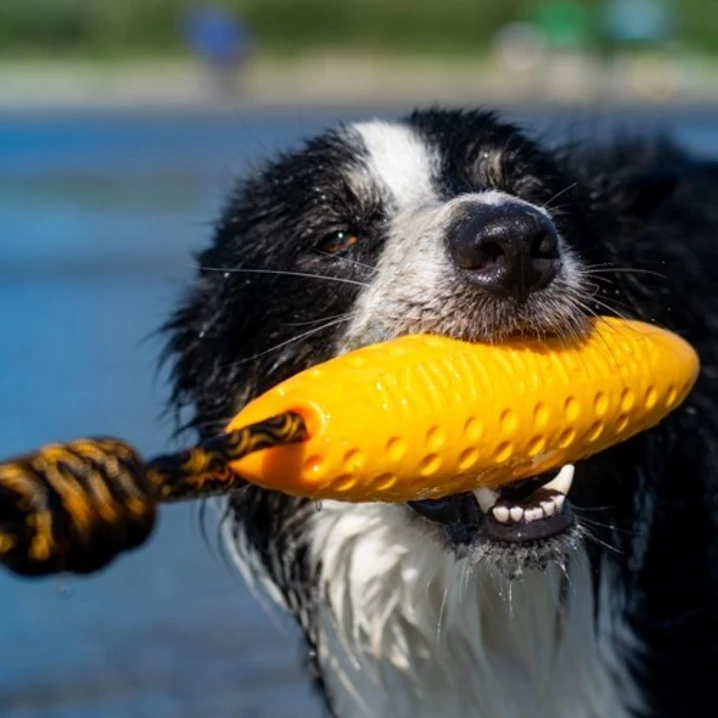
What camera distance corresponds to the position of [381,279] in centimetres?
335

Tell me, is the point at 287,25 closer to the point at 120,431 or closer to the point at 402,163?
the point at 120,431

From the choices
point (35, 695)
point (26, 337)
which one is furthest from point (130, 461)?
point (26, 337)

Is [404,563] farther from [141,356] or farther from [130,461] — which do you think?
[141,356]

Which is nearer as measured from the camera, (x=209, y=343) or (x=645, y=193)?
(x=209, y=343)

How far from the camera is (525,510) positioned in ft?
10.2

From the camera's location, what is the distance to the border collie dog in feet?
11.4

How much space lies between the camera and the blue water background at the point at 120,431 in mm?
4797

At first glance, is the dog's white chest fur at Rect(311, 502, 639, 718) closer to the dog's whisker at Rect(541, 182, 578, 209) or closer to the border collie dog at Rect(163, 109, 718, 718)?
the border collie dog at Rect(163, 109, 718, 718)

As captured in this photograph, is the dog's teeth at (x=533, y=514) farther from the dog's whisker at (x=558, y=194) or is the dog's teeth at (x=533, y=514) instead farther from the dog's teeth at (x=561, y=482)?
the dog's whisker at (x=558, y=194)

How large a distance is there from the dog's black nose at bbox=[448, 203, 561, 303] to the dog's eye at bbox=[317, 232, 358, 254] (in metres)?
0.52

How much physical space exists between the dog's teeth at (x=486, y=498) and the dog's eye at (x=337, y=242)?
2.40 feet

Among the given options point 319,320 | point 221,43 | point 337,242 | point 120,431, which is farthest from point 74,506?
point 221,43

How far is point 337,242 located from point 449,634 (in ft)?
3.06

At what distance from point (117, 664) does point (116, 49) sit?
36.6 meters
